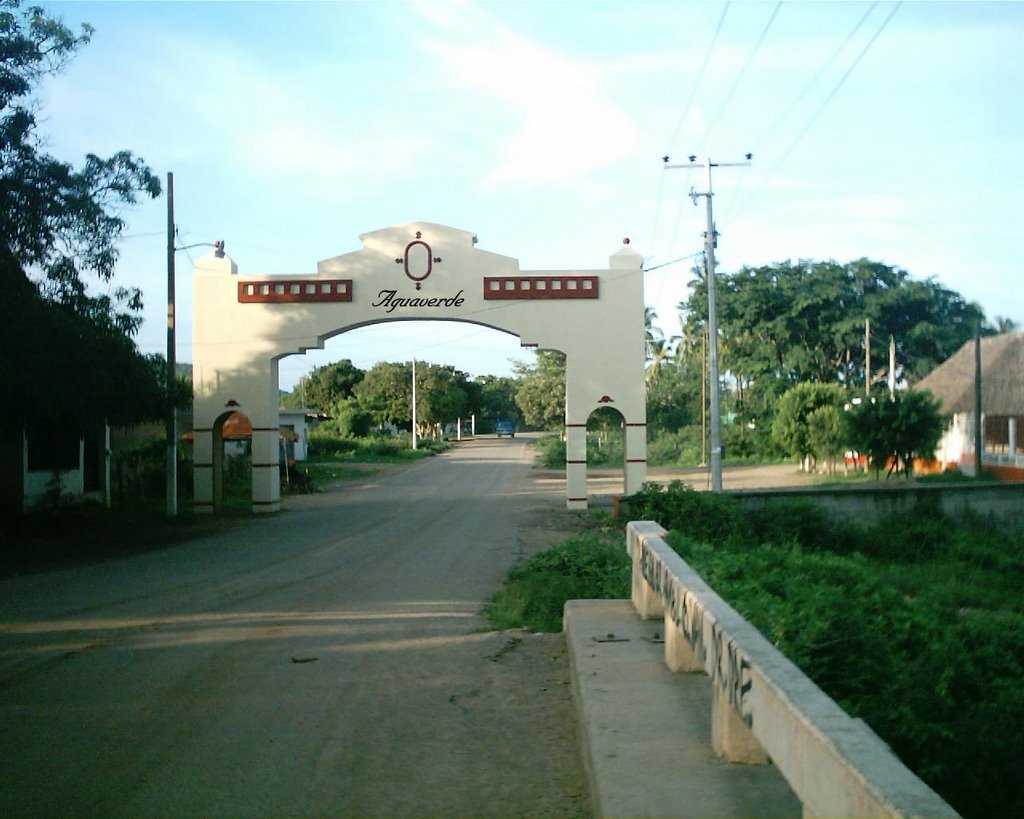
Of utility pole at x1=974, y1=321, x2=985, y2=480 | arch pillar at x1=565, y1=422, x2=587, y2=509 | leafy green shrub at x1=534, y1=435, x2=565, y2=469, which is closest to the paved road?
arch pillar at x1=565, y1=422, x2=587, y2=509

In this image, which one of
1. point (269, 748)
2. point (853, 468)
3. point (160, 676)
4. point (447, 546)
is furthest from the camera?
point (853, 468)

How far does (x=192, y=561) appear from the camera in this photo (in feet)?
57.9

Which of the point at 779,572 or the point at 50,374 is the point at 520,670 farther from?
the point at 50,374

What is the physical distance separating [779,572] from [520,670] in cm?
550

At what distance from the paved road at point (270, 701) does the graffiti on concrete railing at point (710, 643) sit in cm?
104

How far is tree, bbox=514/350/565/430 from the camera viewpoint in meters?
71.4

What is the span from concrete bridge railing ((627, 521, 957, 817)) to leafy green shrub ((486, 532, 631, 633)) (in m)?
4.62

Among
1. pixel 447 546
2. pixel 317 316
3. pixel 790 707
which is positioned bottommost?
pixel 447 546

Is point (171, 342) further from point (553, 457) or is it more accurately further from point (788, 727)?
point (553, 457)

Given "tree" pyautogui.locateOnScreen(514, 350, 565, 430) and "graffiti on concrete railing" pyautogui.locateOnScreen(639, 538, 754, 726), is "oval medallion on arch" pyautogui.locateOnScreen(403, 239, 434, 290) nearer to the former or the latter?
"graffiti on concrete railing" pyautogui.locateOnScreen(639, 538, 754, 726)

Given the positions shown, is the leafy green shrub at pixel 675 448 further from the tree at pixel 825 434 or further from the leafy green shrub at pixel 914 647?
the leafy green shrub at pixel 914 647

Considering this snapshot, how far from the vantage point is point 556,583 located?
12445mm

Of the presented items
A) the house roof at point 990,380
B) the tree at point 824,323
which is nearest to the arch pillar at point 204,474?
the house roof at point 990,380

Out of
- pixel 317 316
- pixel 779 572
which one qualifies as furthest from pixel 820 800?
pixel 317 316
